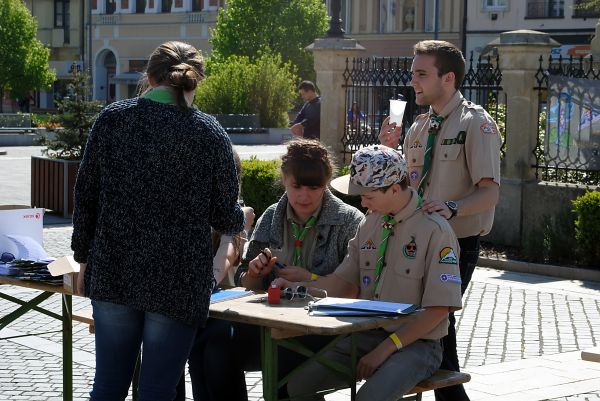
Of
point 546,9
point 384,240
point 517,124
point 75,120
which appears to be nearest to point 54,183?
point 75,120

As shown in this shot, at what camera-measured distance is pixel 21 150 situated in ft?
107

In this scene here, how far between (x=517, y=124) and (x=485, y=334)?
537 cm

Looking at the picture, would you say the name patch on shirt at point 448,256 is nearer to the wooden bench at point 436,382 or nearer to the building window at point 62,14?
the wooden bench at point 436,382

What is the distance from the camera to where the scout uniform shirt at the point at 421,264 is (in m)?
4.77

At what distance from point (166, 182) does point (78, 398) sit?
268 centimetres

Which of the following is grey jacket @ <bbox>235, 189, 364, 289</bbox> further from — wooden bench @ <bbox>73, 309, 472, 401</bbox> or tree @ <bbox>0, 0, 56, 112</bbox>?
tree @ <bbox>0, 0, 56, 112</bbox>


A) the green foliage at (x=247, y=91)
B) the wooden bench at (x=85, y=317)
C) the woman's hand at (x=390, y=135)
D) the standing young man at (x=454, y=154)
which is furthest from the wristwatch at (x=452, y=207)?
the green foliage at (x=247, y=91)

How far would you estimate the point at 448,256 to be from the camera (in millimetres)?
4812

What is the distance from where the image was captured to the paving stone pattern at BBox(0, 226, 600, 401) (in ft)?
22.5

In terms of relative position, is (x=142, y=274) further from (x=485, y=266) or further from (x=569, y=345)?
(x=485, y=266)

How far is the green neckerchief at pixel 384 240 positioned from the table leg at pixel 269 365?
64 cm

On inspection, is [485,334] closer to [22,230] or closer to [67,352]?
[67,352]

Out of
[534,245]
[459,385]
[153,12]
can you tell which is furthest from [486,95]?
[153,12]

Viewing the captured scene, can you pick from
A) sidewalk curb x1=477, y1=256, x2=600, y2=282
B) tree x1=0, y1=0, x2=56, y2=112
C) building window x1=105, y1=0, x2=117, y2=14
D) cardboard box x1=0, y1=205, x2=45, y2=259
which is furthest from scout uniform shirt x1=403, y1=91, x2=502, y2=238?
building window x1=105, y1=0, x2=117, y2=14
